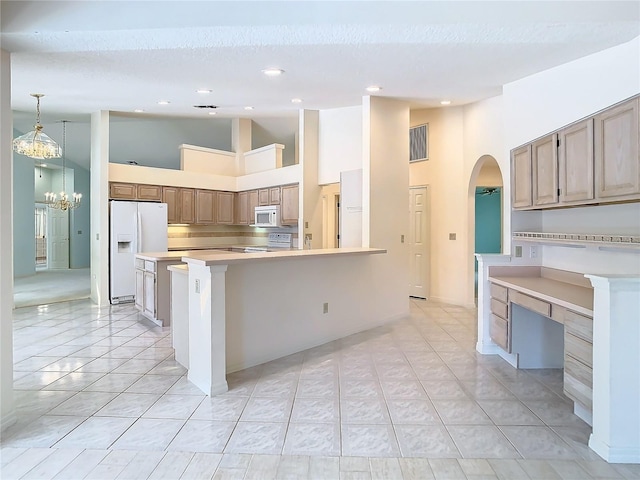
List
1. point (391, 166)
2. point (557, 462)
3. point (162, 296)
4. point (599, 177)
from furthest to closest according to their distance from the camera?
point (391, 166) < point (162, 296) < point (599, 177) < point (557, 462)

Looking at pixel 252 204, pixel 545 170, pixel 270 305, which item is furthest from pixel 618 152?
pixel 252 204

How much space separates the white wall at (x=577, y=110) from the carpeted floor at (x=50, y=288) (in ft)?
23.6

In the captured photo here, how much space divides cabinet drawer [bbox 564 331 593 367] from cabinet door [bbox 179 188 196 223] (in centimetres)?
622

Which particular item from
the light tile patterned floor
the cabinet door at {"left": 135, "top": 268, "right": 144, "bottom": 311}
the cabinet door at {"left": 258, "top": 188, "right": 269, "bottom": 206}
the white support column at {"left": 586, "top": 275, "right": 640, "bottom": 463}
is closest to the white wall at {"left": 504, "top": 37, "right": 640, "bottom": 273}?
the white support column at {"left": 586, "top": 275, "right": 640, "bottom": 463}

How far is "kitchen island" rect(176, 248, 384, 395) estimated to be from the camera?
2.88 meters

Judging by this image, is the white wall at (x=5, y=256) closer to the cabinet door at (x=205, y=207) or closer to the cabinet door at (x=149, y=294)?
the cabinet door at (x=149, y=294)

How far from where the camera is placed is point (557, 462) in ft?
6.72

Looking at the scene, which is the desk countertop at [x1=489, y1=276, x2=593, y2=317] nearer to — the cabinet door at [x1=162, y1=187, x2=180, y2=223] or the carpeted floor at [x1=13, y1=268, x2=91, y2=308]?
the cabinet door at [x1=162, y1=187, x2=180, y2=223]

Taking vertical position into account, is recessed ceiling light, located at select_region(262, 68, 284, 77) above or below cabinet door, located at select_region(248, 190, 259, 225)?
above

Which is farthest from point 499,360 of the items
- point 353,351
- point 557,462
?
point 557,462

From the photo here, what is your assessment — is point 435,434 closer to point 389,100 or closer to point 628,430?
point 628,430

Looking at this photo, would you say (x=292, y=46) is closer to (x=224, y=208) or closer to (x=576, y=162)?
(x=576, y=162)

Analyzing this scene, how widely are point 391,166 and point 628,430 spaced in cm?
367

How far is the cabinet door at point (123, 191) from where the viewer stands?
6.19 metres
